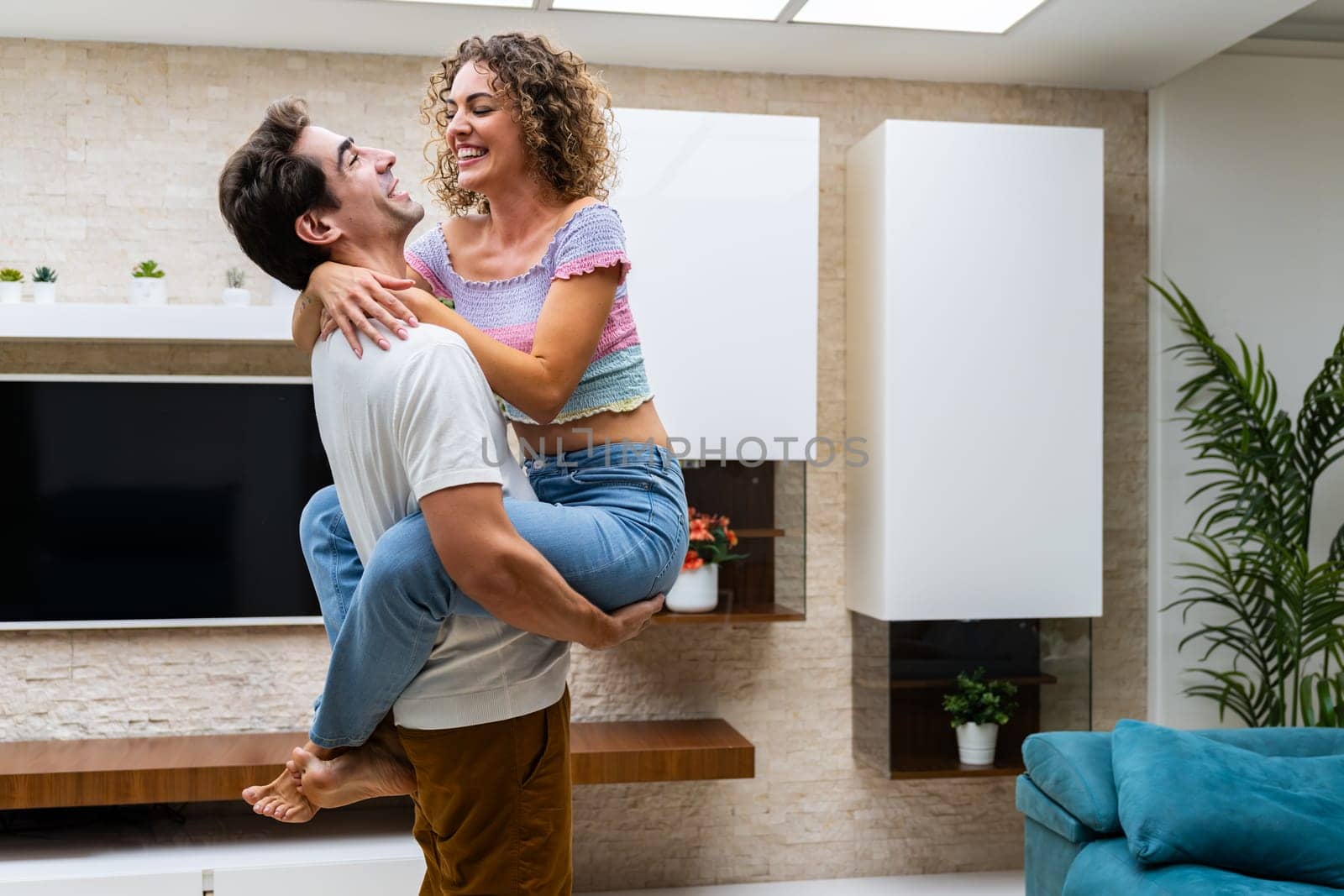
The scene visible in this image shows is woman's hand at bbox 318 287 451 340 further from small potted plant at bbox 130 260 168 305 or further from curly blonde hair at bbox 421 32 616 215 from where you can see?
small potted plant at bbox 130 260 168 305

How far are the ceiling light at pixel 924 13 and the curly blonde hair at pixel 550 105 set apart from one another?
6.28ft

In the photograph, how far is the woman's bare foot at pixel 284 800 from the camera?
4.56 feet

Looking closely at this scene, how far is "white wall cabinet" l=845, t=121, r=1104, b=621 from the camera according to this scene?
344 cm

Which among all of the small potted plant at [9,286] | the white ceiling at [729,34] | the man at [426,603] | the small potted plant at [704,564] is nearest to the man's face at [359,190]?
the man at [426,603]

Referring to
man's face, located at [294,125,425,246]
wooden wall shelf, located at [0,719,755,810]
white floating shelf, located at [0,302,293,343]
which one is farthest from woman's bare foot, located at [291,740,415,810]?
white floating shelf, located at [0,302,293,343]

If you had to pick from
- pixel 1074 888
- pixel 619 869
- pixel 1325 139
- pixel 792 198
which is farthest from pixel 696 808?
pixel 1325 139

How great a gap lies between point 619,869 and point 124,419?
207 centimetres

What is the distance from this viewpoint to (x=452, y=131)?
140 cm

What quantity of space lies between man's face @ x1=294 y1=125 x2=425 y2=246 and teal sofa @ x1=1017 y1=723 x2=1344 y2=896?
2.09m

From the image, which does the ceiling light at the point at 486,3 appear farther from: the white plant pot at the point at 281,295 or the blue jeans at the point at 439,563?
the blue jeans at the point at 439,563

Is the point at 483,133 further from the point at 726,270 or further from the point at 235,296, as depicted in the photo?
the point at 235,296

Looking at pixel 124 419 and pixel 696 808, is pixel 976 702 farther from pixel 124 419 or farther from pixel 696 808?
pixel 124 419

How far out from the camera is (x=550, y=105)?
54.7 inches

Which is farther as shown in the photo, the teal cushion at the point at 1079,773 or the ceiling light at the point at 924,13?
the ceiling light at the point at 924,13
